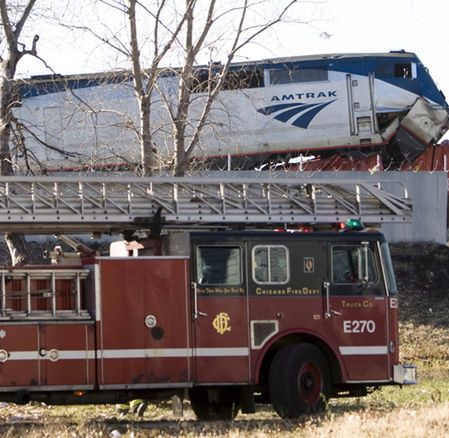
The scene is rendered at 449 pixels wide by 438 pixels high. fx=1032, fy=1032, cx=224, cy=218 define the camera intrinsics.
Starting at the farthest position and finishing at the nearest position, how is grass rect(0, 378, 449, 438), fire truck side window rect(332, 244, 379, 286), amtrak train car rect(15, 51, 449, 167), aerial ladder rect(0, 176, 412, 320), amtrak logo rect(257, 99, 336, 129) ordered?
amtrak logo rect(257, 99, 336, 129) → amtrak train car rect(15, 51, 449, 167) → fire truck side window rect(332, 244, 379, 286) → aerial ladder rect(0, 176, 412, 320) → grass rect(0, 378, 449, 438)

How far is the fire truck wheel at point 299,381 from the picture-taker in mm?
12570

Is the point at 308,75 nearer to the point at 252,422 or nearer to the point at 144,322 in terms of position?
the point at 252,422

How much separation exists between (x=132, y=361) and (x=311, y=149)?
903 inches

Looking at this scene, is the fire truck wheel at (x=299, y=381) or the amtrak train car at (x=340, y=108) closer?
the fire truck wheel at (x=299, y=381)

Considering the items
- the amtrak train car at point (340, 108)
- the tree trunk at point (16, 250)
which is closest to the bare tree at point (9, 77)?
the tree trunk at point (16, 250)

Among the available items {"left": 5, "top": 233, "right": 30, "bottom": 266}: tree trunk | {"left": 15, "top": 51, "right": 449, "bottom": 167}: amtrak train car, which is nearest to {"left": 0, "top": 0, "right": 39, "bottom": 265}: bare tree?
{"left": 5, "top": 233, "right": 30, "bottom": 266}: tree trunk

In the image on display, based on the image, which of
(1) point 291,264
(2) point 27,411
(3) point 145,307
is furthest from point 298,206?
(2) point 27,411

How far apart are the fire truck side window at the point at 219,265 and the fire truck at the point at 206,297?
0.01m

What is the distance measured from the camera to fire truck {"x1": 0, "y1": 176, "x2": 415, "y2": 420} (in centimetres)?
1191

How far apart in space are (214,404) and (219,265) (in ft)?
7.02

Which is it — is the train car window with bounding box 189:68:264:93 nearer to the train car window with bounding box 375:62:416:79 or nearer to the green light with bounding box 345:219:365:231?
the train car window with bounding box 375:62:416:79

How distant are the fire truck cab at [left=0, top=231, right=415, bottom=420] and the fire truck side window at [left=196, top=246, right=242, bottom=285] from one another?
Answer: 0.04 feet

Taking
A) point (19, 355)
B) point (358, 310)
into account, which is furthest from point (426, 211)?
point (19, 355)

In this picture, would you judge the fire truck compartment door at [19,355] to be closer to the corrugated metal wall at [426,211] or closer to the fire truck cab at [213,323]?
the fire truck cab at [213,323]
